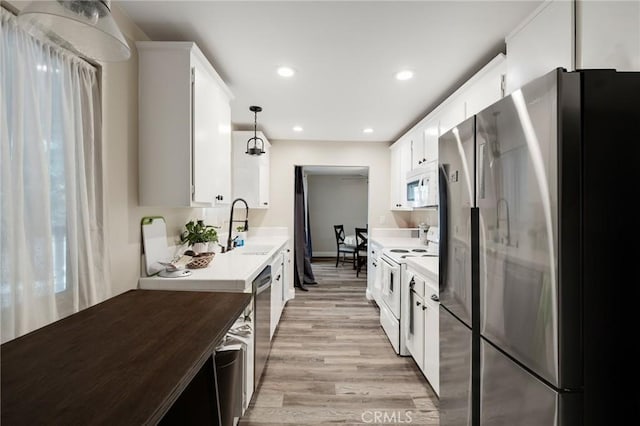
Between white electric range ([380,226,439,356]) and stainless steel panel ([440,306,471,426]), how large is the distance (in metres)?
1.00

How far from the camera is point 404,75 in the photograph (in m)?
2.36

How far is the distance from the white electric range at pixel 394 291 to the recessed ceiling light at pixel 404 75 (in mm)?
1594

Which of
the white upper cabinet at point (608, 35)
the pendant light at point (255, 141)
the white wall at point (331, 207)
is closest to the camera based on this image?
the white upper cabinet at point (608, 35)

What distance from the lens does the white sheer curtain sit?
1088mm

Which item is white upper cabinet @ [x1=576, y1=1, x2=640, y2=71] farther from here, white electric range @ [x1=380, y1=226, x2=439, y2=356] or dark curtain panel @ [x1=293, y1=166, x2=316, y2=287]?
dark curtain panel @ [x1=293, y1=166, x2=316, y2=287]

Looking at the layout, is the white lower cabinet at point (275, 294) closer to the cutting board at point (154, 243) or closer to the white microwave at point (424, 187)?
the cutting board at point (154, 243)

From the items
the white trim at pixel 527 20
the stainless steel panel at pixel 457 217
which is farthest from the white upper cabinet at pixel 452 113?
the stainless steel panel at pixel 457 217

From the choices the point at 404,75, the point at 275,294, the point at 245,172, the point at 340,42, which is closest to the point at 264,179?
the point at 245,172

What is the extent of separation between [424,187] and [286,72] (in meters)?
1.70

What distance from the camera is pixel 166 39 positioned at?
1932 millimetres

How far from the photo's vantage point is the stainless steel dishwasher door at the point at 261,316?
2.07 metres

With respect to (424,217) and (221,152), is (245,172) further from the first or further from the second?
(424,217)

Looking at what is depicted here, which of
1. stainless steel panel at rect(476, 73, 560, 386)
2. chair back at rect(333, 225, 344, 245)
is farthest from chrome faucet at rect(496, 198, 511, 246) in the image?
chair back at rect(333, 225, 344, 245)

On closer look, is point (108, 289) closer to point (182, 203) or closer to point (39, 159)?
point (182, 203)
